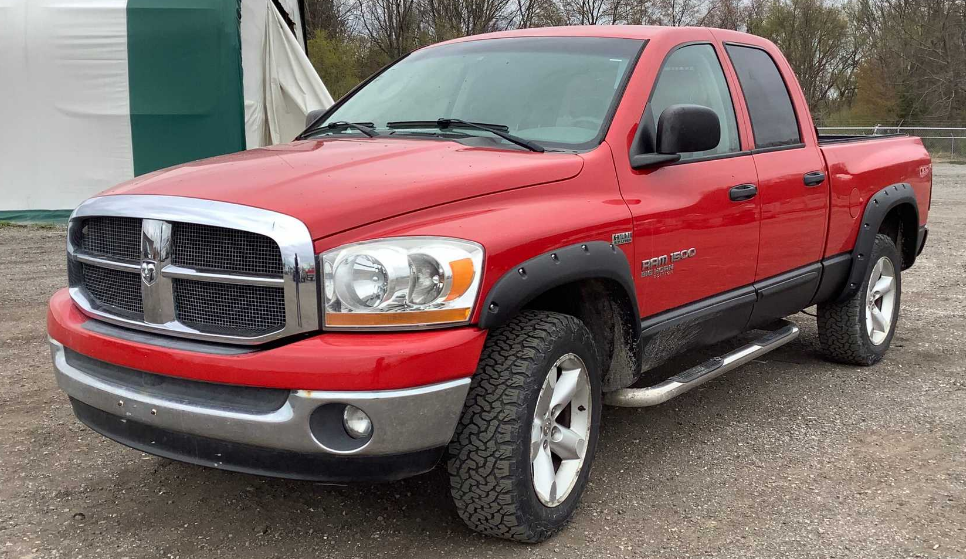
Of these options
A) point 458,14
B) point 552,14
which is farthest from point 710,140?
point 552,14

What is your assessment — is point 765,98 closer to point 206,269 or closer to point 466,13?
point 206,269

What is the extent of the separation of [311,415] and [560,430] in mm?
966

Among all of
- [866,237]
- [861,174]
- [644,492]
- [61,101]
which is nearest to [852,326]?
[866,237]

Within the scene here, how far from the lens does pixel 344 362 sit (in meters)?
2.51

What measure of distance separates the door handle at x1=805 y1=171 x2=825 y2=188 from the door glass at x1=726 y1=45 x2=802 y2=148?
0.63ft

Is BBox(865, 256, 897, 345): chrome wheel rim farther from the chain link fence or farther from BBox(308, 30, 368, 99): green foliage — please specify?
BBox(308, 30, 368, 99): green foliage

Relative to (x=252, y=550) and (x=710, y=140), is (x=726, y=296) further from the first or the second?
(x=252, y=550)

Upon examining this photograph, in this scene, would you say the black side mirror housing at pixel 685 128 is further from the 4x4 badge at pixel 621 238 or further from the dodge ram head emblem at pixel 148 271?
the dodge ram head emblem at pixel 148 271

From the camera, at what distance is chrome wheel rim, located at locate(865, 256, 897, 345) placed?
210 inches

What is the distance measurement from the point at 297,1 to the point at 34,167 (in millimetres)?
6178

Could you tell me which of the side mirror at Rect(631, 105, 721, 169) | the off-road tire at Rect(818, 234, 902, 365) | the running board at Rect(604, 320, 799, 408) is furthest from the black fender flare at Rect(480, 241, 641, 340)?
Result: the off-road tire at Rect(818, 234, 902, 365)

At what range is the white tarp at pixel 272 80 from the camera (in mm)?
12734

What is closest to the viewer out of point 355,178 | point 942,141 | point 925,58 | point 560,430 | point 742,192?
point 355,178

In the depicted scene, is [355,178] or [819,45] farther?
[819,45]
